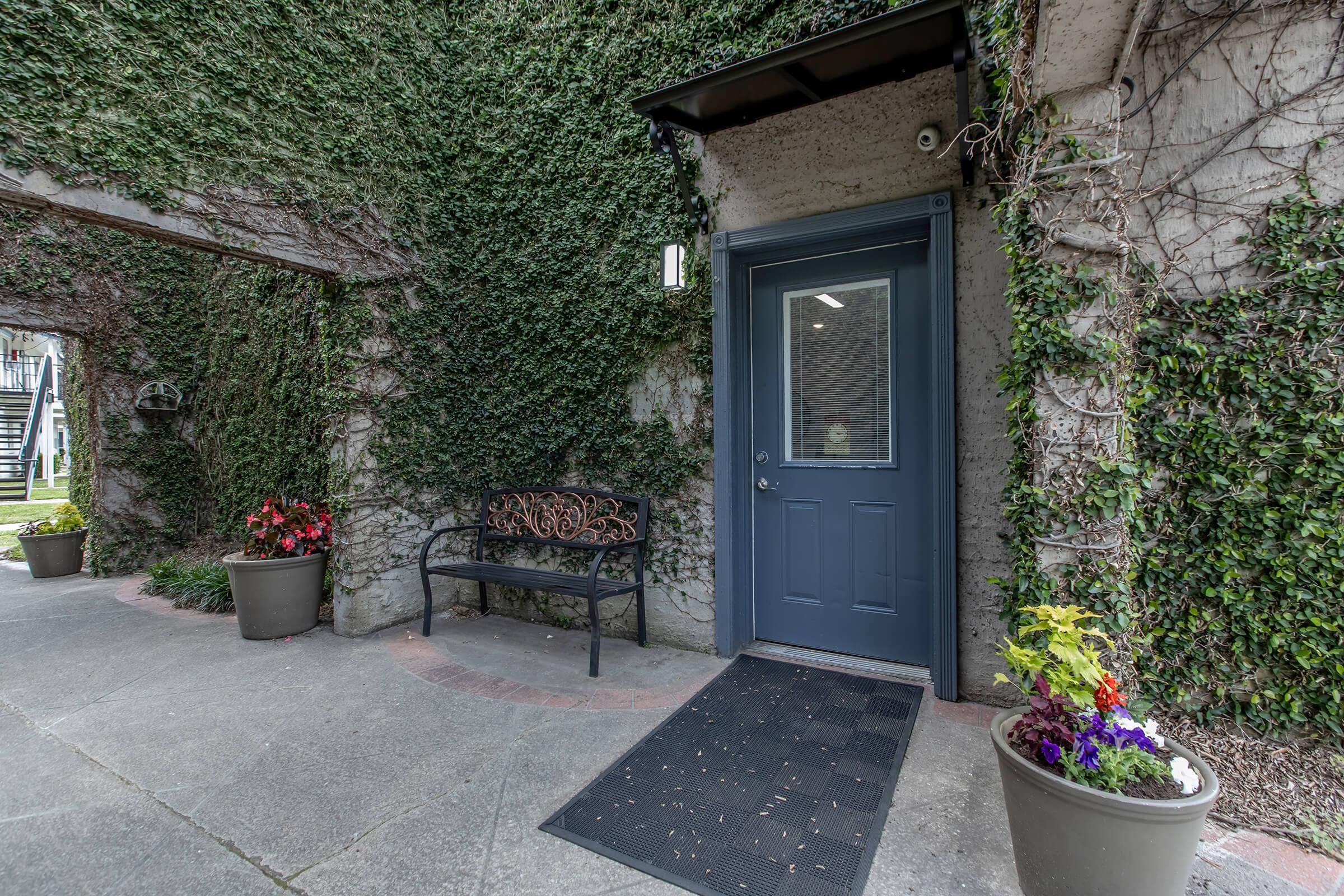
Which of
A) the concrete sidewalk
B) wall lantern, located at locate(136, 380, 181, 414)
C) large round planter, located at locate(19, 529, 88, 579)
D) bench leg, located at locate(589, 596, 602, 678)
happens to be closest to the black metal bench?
bench leg, located at locate(589, 596, 602, 678)

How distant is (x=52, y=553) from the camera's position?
5.78 m

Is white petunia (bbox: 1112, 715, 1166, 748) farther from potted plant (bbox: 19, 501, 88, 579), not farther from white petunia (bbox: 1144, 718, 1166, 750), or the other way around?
potted plant (bbox: 19, 501, 88, 579)

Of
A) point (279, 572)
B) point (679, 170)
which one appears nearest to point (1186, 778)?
point (679, 170)

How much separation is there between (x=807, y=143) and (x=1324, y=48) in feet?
6.25

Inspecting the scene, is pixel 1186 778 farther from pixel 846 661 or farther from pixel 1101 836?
pixel 846 661

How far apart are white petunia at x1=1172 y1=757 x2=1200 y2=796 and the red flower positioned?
17cm

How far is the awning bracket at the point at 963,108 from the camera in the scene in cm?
231

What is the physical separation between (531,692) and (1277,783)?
9.63 feet

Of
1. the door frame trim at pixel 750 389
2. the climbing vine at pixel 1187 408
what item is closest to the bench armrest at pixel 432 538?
the door frame trim at pixel 750 389

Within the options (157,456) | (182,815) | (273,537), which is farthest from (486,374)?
(157,456)

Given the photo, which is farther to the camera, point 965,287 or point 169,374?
point 169,374

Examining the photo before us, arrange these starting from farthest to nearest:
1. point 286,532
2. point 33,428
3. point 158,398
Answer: point 33,428
point 158,398
point 286,532

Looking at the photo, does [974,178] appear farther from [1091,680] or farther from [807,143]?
[1091,680]

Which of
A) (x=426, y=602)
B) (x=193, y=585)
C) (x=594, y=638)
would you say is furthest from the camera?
(x=193, y=585)
